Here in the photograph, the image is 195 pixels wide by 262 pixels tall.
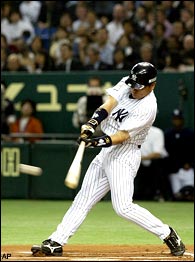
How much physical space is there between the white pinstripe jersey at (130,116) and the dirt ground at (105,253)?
103 cm

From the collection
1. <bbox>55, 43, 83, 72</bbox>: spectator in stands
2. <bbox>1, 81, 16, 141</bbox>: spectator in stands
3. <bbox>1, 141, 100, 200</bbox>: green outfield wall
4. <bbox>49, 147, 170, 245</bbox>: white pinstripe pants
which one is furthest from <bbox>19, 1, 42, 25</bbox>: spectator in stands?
<bbox>49, 147, 170, 245</bbox>: white pinstripe pants

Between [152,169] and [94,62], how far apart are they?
2381 mm

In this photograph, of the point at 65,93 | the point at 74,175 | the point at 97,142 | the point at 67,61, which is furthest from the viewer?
the point at 67,61

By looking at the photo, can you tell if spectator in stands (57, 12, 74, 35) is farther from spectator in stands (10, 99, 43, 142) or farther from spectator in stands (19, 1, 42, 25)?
spectator in stands (10, 99, 43, 142)

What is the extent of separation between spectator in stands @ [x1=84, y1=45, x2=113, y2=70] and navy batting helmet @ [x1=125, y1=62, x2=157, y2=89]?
7.52 meters

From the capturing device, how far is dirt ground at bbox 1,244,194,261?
7566mm

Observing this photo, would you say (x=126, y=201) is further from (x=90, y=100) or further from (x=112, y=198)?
(x=90, y=100)

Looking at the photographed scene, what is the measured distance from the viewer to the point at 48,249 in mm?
7707

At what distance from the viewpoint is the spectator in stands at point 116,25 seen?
1562 cm

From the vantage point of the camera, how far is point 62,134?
51.9ft

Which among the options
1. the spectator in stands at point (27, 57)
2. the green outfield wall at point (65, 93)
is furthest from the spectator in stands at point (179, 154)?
the spectator in stands at point (27, 57)

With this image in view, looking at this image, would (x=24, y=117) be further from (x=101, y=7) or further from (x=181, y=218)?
(x=181, y=218)

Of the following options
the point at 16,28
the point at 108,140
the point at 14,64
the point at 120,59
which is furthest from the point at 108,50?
the point at 108,140

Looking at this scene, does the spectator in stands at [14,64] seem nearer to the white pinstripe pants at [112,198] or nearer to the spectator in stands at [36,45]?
the spectator in stands at [36,45]
